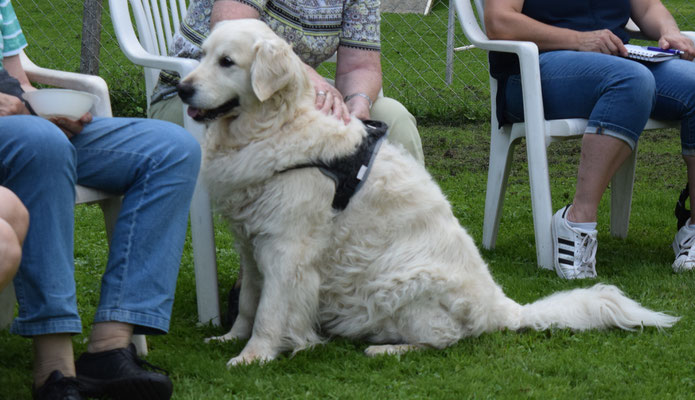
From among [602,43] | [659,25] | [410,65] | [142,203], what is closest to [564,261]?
[602,43]

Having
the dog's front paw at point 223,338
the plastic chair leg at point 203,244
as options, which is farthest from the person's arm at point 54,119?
the dog's front paw at point 223,338

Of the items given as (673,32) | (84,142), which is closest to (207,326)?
(84,142)

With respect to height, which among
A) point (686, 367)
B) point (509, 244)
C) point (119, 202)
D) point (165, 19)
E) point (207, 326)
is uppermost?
point (165, 19)

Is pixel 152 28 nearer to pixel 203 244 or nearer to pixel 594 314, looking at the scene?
pixel 203 244

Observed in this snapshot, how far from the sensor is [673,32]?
4145 millimetres

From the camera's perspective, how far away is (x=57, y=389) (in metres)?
2.10

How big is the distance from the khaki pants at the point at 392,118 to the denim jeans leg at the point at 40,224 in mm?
1083

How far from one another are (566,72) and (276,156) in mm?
1634

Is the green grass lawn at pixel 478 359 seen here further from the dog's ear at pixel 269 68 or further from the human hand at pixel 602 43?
the human hand at pixel 602 43

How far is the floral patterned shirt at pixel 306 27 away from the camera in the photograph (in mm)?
3219

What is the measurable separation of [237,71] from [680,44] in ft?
7.95

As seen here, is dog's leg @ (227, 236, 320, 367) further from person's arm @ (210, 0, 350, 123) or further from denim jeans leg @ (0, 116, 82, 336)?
denim jeans leg @ (0, 116, 82, 336)

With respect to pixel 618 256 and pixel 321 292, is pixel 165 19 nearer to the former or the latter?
pixel 321 292

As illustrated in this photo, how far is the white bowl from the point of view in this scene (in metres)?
2.24
